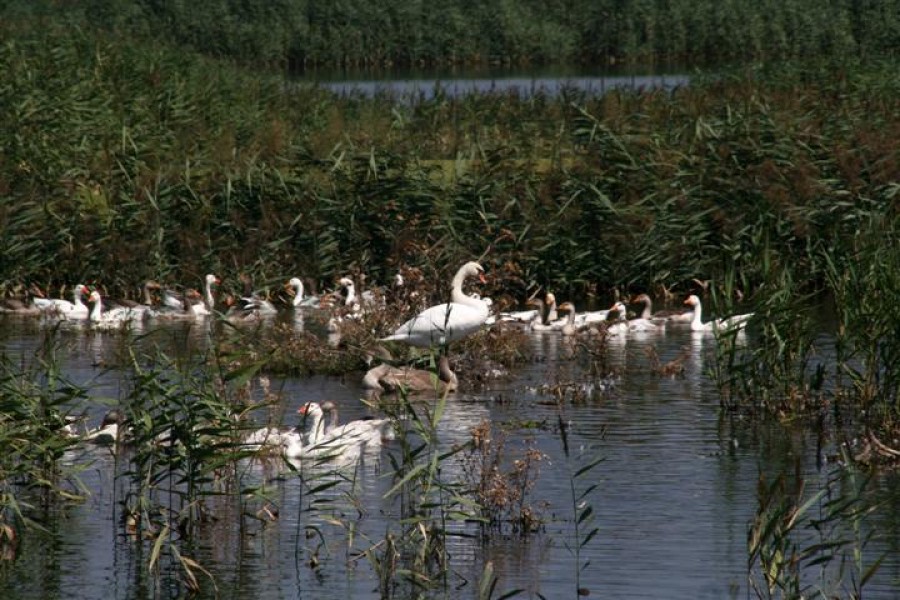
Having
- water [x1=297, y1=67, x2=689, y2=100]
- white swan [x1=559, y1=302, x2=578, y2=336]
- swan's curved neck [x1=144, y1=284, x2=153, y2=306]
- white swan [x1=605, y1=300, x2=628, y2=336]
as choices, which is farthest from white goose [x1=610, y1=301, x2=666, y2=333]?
water [x1=297, y1=67, x2=689, y2=100]

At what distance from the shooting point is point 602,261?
25.2 metres

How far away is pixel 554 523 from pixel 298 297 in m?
12.3

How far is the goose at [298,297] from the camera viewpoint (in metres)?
24.5

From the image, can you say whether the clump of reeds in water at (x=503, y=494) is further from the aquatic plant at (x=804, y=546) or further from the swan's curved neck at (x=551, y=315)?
the swan's curved neck at (x=551, y=315)

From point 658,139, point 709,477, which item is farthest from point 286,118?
Result: point 709,477

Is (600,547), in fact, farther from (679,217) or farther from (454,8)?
(454,8)

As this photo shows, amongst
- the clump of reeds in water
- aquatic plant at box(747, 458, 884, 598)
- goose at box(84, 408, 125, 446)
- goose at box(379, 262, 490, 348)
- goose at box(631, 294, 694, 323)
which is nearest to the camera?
aquatic plant at box(747, 458, 884, 598)

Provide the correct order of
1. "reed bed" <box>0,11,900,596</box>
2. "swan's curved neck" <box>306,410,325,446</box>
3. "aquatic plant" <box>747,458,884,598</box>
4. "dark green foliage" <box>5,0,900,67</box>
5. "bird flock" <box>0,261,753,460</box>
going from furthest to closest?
"dark green foliage" <box>5,0,900,67</box>
"reed bed" <box>0,11,900,596</box>
"bird flock" <box>0,261,753,460</box>
"swan's curved neck" <box>306,410,325,446</box>
"aquatic plant" <box>747,458,884,598</box>

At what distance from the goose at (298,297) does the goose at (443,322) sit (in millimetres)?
6274

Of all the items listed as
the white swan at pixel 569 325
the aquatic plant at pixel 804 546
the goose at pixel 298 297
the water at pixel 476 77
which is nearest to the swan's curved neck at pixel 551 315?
the white swan at pixel 569 325

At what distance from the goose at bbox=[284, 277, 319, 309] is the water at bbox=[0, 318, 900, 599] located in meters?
6.79

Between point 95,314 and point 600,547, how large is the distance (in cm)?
1252

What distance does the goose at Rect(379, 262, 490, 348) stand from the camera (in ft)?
57.9

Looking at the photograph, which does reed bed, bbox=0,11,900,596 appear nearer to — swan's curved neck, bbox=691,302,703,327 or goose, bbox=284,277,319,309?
swan's curved neck, bbox=691,302,703,327
